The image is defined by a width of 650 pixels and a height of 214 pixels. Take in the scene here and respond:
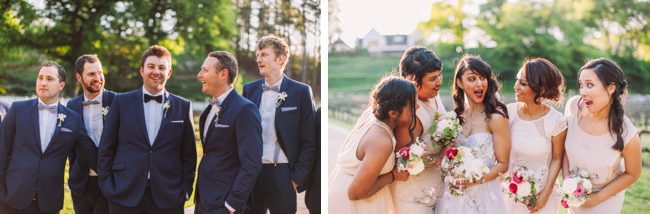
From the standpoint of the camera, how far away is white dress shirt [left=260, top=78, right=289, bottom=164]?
387 cm

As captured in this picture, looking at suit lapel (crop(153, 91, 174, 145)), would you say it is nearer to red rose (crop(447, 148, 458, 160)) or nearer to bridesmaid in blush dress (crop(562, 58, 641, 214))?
red rose (crop(447, 148, 458, 160))

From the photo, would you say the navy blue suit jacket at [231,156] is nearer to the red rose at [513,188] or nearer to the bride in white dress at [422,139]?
the bride in white dress at [422,139]

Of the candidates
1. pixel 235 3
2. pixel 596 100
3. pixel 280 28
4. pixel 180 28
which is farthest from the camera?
pixel 180 28

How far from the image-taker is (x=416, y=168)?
3244mm

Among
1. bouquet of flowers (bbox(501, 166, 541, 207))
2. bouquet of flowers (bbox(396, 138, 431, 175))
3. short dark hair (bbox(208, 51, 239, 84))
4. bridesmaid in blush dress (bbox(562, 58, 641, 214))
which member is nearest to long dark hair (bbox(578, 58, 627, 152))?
bridesmaid in blush dress (bbox(562, 58, 641, 214))

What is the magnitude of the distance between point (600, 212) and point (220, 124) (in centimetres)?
258

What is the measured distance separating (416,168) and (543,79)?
105 centimetres

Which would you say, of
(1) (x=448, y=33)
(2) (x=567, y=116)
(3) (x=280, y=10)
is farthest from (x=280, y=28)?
(1) (x=448, y=33)

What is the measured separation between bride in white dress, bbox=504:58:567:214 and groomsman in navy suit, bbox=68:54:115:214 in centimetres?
297

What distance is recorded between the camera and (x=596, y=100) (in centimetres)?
334

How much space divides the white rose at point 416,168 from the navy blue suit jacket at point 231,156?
96 cm

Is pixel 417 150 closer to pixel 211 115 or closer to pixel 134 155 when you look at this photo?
pixel 211 115

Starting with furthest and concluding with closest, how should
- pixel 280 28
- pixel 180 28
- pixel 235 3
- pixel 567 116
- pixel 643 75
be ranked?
pixel 643 75, pixel 180 28, pixel 235 3, pixel 280 28, pixel 567 116

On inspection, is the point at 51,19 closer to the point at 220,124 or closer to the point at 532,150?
the point at 220,124
